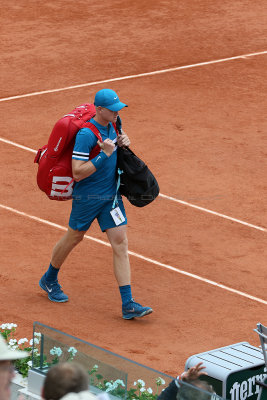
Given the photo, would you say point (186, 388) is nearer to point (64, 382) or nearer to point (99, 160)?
point (64, 382)

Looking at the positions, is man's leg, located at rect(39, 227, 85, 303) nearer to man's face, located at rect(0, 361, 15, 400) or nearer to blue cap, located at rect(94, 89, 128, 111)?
blue cap, located at rect(94, 89, 128, 111)

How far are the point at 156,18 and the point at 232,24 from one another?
1.54 m

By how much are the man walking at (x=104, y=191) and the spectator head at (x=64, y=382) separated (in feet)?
16.0

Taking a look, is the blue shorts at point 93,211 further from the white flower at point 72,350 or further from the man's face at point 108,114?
the white flower at point 72,350

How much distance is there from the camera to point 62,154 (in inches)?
401

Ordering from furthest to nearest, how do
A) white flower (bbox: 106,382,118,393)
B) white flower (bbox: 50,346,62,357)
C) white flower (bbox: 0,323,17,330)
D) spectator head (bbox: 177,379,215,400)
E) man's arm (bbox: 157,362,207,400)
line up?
white flower (bbox: 0,323,17,330), white flower (bbox: 50,346,62,357), white flower (bbox: 106,382,118,393), man's arm (bbox: 157,362,207,400), spectator head (bbox: 177,379,215,400)

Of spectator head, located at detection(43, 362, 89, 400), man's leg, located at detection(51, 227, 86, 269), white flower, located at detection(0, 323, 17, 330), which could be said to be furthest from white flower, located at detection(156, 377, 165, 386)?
man's leg, located at detection(51, 227, 86, 269)

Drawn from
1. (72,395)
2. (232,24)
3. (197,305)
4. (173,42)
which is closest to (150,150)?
(197,305)

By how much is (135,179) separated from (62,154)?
74 centimetres

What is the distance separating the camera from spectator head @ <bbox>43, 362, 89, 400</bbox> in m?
5.09

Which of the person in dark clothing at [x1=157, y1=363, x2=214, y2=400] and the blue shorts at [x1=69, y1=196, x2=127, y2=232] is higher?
the person in dark clothing at [x1=157, y1=363, x2=214, y2=400]

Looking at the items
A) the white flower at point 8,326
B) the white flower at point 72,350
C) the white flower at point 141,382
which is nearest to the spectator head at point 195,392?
the white flower at point 141,382

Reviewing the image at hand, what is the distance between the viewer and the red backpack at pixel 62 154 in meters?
10.0

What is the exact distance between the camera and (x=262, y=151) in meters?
15.0
